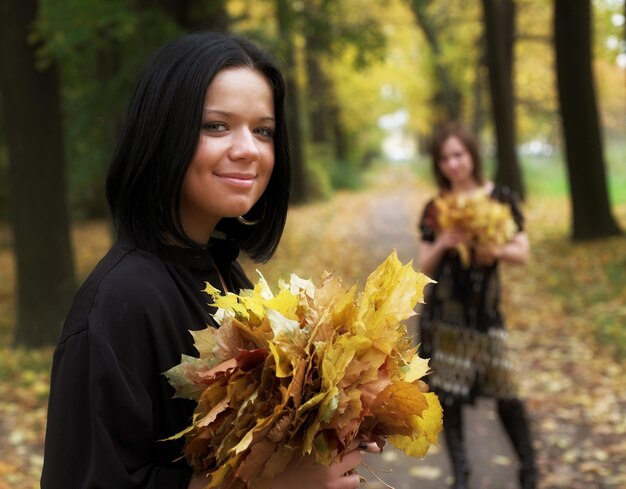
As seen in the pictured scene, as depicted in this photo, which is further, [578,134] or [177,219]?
[578,134]

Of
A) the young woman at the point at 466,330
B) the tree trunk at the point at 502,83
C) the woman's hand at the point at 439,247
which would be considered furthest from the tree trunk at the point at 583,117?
the woman's hand at the point at 439,247

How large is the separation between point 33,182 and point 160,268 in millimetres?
7693

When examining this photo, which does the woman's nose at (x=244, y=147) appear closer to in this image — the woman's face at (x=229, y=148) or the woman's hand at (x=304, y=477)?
the woman's face at (x=229, y=148)

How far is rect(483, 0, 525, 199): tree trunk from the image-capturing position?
16.2 m

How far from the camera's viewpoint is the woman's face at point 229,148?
194cm

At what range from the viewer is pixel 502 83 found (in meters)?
16.8

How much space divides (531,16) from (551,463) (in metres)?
21.8

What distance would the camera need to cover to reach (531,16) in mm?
24359

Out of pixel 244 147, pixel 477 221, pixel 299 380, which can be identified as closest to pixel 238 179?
pixel 244 147

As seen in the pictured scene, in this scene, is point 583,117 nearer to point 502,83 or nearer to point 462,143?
point 502,83

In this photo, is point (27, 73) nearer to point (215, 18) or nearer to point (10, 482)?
point (215, 18)

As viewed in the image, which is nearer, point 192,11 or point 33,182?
point 33,182

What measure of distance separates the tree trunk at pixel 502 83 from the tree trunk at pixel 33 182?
10506 millimetres

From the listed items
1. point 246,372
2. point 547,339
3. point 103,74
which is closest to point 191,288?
point 246,372
